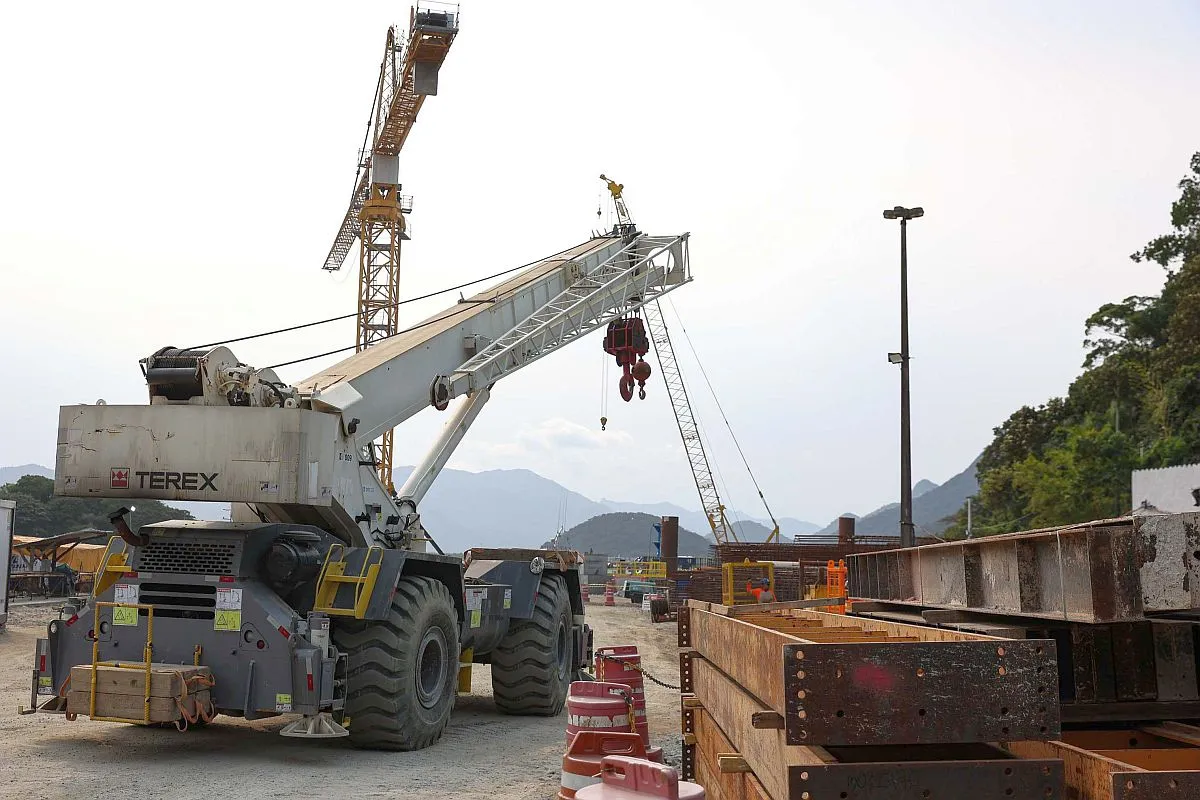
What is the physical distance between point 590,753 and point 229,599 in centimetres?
467

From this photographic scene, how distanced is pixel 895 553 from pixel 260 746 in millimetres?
7053

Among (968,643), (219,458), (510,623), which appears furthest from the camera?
(510,623)

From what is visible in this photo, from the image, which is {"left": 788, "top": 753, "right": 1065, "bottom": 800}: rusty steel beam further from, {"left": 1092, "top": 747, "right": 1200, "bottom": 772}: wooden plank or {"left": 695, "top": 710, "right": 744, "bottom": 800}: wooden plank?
{"left": 695, "top": 710, "right": 744, "bottom": 800}: wooden plank

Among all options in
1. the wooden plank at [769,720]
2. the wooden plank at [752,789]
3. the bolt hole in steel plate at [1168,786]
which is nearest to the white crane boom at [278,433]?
the wooden plank at [752,789]

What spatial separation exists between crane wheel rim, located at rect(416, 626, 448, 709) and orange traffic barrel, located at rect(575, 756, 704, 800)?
6.29 meters

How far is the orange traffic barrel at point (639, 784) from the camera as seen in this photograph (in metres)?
4.86

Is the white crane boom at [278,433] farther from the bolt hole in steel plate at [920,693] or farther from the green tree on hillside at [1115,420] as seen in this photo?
the green tree on hillside at [1115,420]

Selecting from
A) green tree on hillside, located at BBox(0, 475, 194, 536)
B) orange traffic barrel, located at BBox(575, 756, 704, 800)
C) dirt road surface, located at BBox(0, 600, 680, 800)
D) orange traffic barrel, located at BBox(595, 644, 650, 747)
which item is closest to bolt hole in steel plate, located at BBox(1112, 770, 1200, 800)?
orange traffic barrel, located at BBox(575, 756, 704, 800)

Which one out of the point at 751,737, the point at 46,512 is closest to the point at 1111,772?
the point at 751,737

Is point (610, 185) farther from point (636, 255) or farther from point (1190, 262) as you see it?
point (1190, 262)

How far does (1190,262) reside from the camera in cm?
4891

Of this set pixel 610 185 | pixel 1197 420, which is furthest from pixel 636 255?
pixel 1197 420

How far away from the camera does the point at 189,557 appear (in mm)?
10453

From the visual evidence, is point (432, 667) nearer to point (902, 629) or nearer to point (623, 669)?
point (623, 669)
